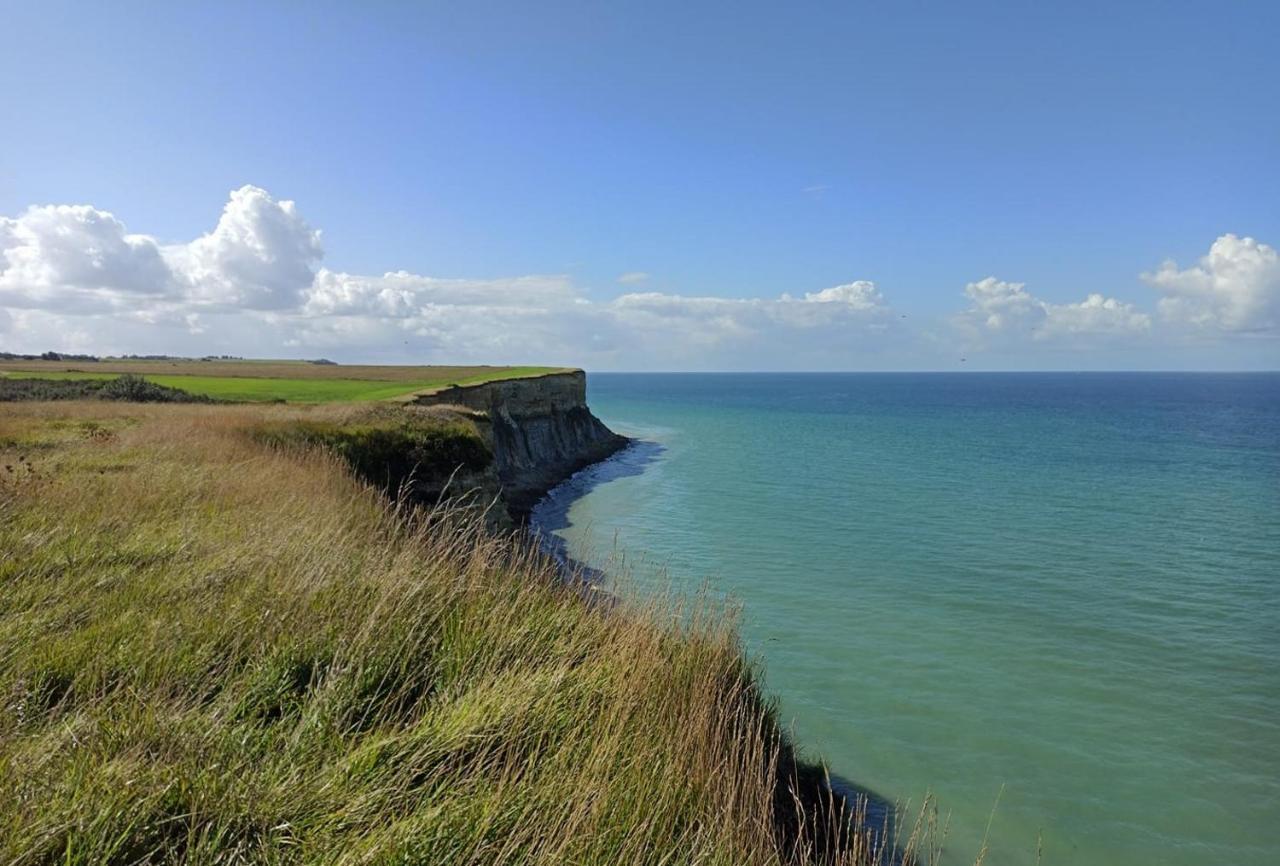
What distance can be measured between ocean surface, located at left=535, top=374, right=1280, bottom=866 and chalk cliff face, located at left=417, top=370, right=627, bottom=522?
276cm

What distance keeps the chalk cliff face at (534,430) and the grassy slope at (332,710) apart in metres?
23.1

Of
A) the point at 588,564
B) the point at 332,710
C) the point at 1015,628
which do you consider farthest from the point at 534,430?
the point at 332,710

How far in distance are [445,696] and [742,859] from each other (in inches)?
88.4

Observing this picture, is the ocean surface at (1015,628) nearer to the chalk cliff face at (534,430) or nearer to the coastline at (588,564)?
the coastline at (588,564)

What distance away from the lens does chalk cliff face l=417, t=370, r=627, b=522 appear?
38.9 meters

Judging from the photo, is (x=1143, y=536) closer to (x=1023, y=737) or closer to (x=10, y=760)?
(x=1023, y=737)

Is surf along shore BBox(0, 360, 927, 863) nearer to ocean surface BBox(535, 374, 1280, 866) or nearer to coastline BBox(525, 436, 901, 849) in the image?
coastline BBox(525, 436, 901, 849)

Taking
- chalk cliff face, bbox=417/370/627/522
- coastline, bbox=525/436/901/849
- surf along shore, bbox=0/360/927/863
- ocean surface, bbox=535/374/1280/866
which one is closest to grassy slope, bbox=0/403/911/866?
surf along shore, bbox=0/360/927/863

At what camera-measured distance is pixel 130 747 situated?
150 inches

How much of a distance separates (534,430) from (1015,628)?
38569 millimetres

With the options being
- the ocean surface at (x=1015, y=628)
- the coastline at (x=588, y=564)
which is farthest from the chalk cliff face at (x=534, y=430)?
the ocean surface at (x=1015, y=628)

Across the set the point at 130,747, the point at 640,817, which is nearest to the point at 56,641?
the point at 130,747

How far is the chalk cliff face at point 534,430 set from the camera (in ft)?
128

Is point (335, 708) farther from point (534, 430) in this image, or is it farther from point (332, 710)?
point (534, 430)
